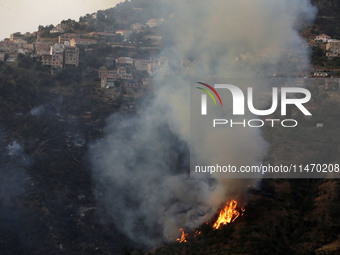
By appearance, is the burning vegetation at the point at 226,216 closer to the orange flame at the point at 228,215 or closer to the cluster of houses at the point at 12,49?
the orange flame at the point at 228,215

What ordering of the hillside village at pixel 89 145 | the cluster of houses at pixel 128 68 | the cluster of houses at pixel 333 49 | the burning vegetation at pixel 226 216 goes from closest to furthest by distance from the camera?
the hillside village at pixel 89 145 → the burning vegetation at pixel 226 216 → the cluster of houses at pixel 128 68 → the cluster of houses at pixel 333 49

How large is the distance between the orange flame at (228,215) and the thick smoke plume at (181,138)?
1.54m

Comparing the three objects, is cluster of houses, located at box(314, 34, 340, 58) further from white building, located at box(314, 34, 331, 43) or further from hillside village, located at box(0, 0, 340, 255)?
white building, located at box(314, 34, 331, 43)

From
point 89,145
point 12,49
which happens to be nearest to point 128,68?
point 12,49

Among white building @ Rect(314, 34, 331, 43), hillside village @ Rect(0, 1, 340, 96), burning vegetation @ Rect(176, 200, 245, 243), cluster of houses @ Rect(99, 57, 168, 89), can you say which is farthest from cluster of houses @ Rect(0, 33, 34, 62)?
burning vegetation @ Rect(176, 200, 245, 243)

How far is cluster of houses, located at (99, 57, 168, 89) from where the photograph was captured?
88.8 meters

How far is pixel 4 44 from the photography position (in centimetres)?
9669

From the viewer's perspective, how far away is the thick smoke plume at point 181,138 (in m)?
64.2

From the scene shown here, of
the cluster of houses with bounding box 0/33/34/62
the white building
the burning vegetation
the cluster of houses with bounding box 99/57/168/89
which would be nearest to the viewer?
the burning vegetation

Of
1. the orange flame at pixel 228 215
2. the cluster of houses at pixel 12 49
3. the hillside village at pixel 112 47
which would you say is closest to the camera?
the orange flame at pixel 228 215

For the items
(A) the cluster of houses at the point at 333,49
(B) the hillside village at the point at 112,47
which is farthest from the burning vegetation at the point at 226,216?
(A) the cluster of houses at the point at 333,49

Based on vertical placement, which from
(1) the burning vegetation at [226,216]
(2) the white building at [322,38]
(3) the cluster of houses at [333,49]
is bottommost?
(1) the burning vegetation at [226,216]

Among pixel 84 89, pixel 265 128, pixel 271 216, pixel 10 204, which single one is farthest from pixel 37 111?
pixel 271 216

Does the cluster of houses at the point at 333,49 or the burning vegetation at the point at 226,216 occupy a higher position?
the cluster of houses at the point at 333,49
